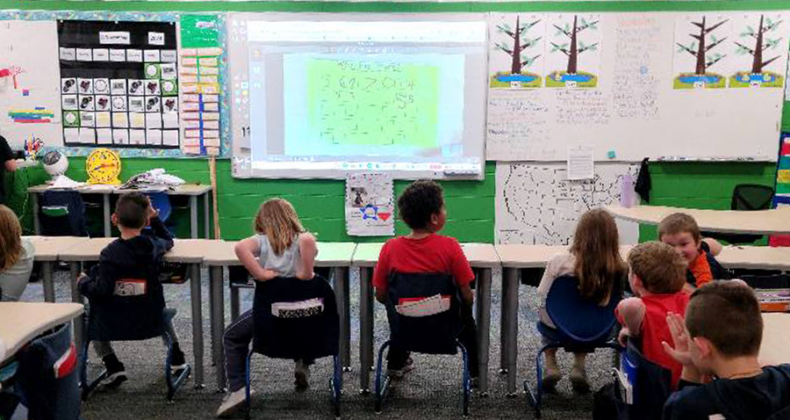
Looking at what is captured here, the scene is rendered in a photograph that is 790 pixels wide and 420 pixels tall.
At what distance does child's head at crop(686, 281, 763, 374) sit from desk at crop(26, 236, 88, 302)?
9.19ft

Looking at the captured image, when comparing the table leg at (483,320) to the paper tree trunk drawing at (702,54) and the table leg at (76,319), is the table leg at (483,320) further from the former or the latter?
the paper tree trunk drawing at (702,54)

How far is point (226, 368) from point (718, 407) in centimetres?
217

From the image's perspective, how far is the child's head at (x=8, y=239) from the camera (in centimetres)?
282

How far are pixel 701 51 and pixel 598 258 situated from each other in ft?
11.0

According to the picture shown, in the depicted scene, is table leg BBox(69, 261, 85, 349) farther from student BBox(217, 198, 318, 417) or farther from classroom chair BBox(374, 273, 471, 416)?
classroom chair BBox(374, 273, 471, 416)

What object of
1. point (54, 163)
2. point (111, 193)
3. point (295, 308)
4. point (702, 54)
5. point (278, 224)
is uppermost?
point (702, 54)

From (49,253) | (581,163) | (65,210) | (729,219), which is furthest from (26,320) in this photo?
(581,163)

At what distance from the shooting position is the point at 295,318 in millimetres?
2791

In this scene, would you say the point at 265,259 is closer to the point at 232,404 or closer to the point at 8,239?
the point at 232,404

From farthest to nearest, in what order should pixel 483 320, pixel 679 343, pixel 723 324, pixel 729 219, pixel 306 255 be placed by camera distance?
1. pixel 729 219
2. pixel 483 320
3. pixel 306 255
4. pixel 679 343
5. pixel 723 324

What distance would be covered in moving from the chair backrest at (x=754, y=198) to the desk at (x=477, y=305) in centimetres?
297

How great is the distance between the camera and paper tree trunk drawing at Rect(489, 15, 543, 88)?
545 centimetres

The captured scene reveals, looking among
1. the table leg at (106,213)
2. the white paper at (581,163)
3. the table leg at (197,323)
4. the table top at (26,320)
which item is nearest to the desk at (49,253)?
the table leg at (197,323)

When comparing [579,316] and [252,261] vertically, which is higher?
[252,261]
